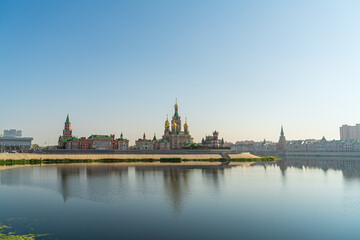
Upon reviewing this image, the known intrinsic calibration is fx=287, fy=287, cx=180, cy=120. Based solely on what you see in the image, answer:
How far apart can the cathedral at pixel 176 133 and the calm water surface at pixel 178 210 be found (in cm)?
9282

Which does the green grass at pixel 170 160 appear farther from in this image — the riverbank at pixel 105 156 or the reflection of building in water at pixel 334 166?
the reflection of building in water at pixel 334 166

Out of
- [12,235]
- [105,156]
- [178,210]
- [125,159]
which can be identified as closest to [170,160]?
[125,159]

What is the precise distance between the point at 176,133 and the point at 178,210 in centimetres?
10848

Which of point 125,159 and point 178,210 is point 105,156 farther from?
point 178,210

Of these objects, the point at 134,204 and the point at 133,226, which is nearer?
the point at 133,226

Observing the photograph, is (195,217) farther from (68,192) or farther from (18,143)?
(18,143)

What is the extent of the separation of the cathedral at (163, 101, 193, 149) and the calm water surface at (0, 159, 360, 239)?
305 feet

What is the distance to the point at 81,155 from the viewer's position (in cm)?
8438

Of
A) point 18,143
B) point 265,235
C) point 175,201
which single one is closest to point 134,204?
point 175,201

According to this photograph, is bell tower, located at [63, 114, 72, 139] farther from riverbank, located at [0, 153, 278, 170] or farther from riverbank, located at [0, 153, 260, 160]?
riverbank, located at [0, 153, 278, 170]

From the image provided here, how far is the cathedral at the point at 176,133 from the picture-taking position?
133500mm

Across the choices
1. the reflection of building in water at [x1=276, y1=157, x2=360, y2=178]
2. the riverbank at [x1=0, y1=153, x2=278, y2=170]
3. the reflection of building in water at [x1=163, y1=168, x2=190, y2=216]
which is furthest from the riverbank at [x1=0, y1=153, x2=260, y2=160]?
the reflection of building in water at [x1=163, y1=168, x2=190, y2=216]

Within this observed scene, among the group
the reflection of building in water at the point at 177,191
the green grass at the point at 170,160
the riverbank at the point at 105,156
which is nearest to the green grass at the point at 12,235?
the reflection of building in water at the point at 177,191

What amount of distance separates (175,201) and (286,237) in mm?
12874
